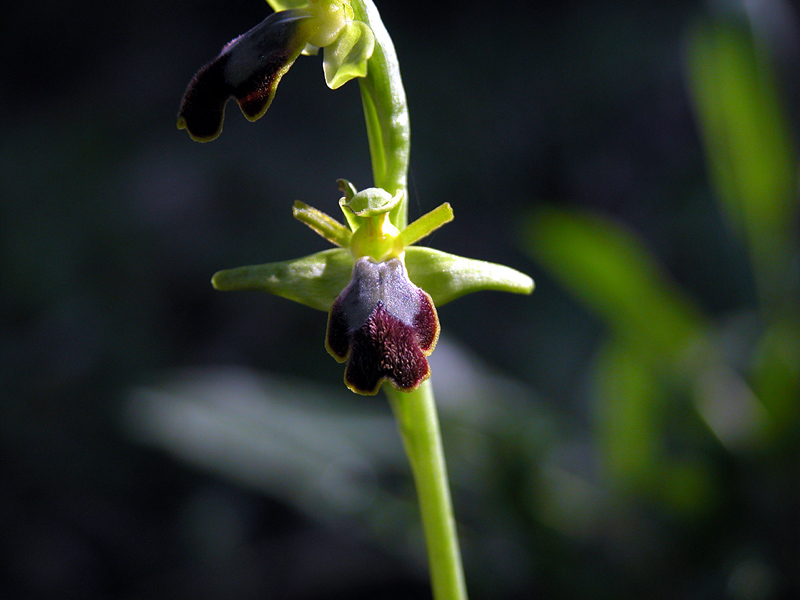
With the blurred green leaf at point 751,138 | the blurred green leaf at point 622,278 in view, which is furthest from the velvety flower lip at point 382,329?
the blurred green leaf at point 751,138

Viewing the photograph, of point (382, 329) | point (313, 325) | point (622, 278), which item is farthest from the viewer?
point (313, 325)

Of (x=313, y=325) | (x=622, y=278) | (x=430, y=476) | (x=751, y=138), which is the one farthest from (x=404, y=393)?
(x=313, y=325)

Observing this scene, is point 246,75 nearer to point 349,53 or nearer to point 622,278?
point 349,53

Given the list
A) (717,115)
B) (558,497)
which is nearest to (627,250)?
(717,115)

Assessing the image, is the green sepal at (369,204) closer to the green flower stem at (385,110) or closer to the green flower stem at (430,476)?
the green flower stem at (385,110)

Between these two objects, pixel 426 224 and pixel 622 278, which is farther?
pixel 622 278

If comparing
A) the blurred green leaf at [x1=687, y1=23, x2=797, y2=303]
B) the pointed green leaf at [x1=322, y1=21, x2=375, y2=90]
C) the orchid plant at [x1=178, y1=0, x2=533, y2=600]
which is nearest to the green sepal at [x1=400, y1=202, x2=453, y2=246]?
the orchid plant at [x1=178, y1=0, x2=533, y2=600]
